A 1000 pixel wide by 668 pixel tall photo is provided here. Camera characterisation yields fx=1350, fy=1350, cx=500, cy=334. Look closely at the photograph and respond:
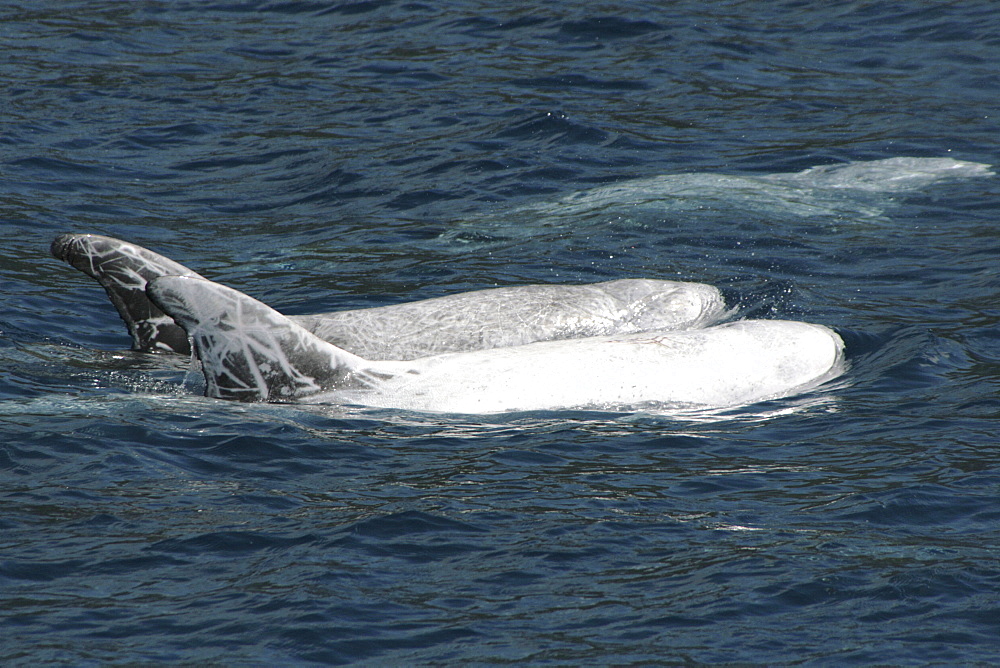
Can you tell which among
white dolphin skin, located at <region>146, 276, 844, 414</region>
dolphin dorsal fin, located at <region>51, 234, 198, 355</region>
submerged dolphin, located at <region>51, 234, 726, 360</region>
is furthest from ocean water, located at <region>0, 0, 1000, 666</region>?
submerged dolphin, located at <region>51, 234, 726, 360</region>

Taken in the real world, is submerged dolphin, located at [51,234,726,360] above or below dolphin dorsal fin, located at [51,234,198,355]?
below

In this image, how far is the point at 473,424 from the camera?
8.27m

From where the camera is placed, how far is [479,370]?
8.74 meters

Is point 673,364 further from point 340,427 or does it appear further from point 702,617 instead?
point 702,617

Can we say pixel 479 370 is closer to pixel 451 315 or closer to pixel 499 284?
pixel 451 315

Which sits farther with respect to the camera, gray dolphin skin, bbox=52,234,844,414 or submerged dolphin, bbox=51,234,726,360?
submerged dolphin, bbox=51,234,726,360

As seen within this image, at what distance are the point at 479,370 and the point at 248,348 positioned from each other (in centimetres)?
148

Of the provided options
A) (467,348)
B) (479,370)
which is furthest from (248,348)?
(467,348)

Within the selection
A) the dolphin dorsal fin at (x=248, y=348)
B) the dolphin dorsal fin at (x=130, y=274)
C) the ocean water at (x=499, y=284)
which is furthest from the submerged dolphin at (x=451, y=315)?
the dolphin dorsal fin at (x=248, y=348)

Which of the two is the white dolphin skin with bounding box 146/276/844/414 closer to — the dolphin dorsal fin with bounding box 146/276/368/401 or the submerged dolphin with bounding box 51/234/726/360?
the dolphin dorsal fin with bounding box 146/276/368/401

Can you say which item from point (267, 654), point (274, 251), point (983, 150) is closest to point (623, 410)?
point (267, 654)

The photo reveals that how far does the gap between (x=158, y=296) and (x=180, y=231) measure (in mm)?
6147

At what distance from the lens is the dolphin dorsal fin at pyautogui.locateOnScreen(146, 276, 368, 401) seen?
812 cm

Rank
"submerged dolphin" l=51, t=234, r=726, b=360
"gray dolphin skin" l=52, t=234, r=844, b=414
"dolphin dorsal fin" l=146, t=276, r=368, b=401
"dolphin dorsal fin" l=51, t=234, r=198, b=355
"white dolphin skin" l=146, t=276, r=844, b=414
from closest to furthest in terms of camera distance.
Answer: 1. "dolphin dorsal fin" l=146, t=276, r=368, b=401
2. "white dolphin skin" l=146, t=276, r=844, b=414
3. "gray dolphin skin" l=52, t=234, r=844, b=414
4. "dolphin dorsal fin" l=51, t=234, r=198, b=355
5. "submerged dolphin" l=51, t=234, r=726, b=360
